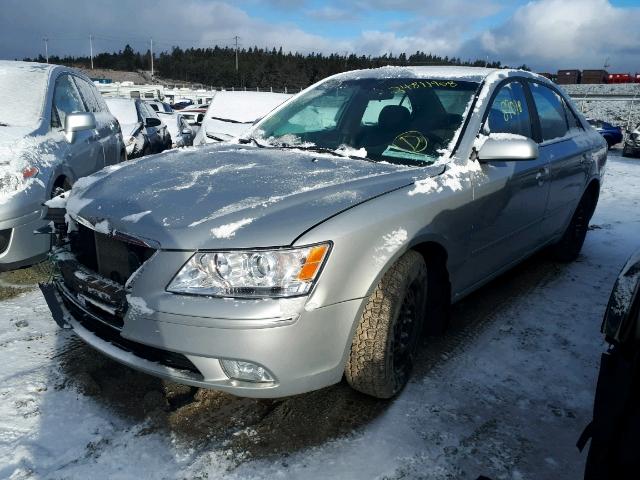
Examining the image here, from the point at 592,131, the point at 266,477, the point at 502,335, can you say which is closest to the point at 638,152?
the point at 592,131

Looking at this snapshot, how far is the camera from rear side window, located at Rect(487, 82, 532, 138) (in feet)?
10.9

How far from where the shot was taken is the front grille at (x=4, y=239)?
3623mm

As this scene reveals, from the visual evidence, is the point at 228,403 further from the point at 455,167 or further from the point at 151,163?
the point at 455,167

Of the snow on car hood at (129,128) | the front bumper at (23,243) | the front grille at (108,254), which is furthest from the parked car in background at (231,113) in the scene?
Result: the front grille at (108,254)

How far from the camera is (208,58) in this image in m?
121

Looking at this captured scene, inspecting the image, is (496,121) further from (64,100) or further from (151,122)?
(151,122)

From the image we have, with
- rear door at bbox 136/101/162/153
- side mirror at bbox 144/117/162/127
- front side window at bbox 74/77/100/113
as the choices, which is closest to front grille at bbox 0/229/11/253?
front side window at bbox 74/77/100/113

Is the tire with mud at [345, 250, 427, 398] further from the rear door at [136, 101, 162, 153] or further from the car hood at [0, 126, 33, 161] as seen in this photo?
the rear door at [136, 101, 162, 153]

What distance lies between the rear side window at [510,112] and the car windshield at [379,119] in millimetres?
202

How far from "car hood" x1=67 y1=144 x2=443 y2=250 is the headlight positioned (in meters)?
0.05

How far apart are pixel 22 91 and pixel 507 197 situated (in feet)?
14.1

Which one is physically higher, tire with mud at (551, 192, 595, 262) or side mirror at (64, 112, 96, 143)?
side mirror at (64, 112, 96, 143)

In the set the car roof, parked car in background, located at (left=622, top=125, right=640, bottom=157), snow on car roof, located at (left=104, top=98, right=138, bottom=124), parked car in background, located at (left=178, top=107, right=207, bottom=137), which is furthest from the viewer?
parked car in background, located at (left=622, top=125, right=640, bottom=157)

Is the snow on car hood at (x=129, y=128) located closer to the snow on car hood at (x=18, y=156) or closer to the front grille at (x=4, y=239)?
the snow on car hood at (x=18, y=156)
